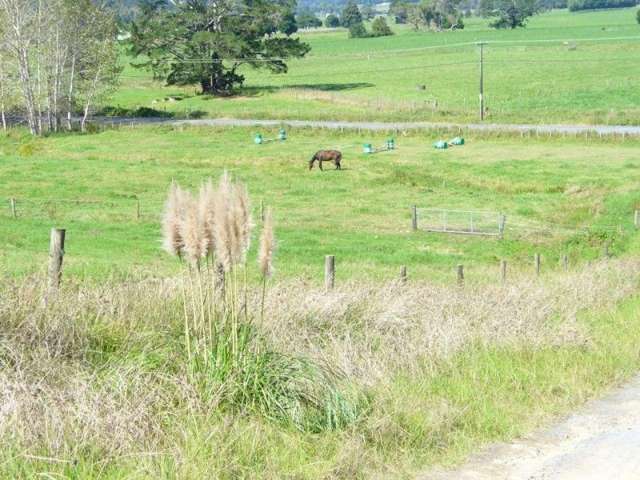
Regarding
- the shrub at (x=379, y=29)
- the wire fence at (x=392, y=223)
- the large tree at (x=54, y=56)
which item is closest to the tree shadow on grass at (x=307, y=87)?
the large tree at (x=54, y=56)

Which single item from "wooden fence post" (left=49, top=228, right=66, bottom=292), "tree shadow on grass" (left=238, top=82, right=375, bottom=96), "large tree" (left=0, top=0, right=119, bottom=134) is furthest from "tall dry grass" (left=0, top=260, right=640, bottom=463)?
"tree shadow on grass" (left=238, top=82, right=375, bottom=96)

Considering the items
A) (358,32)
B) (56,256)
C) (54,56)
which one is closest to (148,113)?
(54,56)

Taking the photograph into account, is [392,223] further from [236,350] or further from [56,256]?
[236,350]

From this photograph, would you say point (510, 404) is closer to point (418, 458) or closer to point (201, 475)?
point (418, 458)

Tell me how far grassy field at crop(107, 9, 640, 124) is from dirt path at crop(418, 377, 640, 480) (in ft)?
200

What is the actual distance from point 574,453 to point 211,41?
8414 centimetres

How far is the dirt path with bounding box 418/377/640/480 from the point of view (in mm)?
7719

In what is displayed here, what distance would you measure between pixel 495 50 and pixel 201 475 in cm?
12994

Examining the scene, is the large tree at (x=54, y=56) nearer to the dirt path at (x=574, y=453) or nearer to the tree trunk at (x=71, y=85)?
the tree trunk at (x=71, y=85)

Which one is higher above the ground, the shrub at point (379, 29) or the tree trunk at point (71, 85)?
the shrub at point (379, 29)

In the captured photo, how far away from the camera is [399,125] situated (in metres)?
68.4

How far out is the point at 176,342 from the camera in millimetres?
8664

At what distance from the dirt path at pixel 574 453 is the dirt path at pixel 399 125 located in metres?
52.1

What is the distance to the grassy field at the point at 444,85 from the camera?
7724cm
